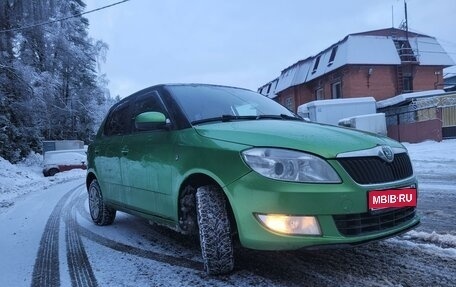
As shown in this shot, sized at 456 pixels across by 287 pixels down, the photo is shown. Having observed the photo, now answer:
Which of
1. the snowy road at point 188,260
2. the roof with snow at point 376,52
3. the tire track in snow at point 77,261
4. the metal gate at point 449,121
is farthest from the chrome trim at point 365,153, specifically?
the roof with snow at point 376,52

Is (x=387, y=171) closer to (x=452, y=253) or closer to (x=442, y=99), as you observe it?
(x=452, y=253)

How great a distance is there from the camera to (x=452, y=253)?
12.5ft

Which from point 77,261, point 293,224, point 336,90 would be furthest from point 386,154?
point 336,90

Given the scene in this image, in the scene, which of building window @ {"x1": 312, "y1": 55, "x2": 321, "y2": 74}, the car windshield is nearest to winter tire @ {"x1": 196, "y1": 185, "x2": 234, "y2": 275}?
the car windshield

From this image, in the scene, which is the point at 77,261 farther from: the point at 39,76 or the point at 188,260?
the point at 39,76

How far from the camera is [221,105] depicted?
14.7 feet

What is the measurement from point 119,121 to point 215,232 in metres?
2.81

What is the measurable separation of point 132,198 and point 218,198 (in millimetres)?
1737

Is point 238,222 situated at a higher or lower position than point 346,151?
lower

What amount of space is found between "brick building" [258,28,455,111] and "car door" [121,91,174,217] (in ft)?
85.7

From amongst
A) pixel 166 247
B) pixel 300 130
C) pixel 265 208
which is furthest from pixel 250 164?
pixel 166 247

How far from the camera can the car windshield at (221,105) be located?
421 centimetres

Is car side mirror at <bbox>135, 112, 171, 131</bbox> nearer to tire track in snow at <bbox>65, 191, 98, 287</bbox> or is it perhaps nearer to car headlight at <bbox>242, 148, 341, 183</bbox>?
car headlight at <bbox>242, 148, 341, 183</bbox>

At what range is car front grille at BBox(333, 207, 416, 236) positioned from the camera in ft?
10.2
